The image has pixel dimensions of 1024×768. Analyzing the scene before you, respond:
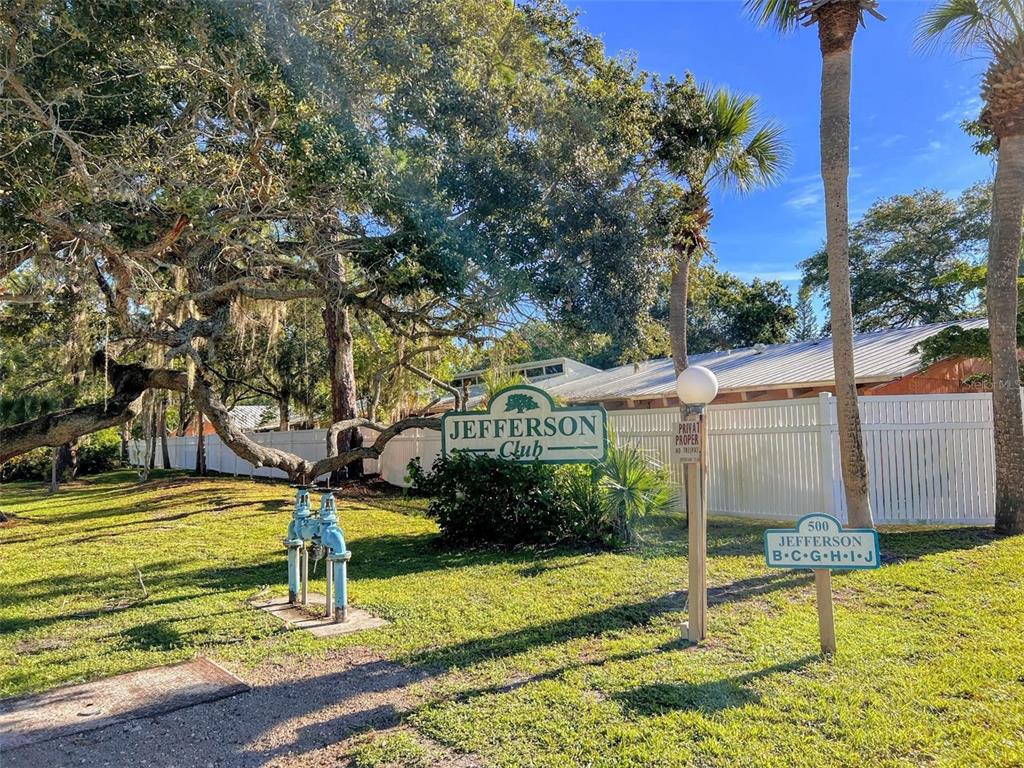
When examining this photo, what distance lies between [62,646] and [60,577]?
9.82 ft

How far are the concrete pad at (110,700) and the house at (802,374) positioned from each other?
10156 mm

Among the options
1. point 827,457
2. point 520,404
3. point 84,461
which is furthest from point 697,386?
point 84,461

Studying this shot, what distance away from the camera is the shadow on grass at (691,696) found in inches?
152

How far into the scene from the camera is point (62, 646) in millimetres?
5352

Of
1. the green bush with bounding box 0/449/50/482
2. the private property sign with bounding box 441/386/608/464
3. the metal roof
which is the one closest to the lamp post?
the private property sign with bounding box 441/386/608/464

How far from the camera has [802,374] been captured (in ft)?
46.1

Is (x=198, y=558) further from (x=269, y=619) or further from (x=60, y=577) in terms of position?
(x=269, y=619)

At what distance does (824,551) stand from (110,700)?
451cm

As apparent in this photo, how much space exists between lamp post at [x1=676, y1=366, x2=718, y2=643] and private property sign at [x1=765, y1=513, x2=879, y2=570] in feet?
1.85

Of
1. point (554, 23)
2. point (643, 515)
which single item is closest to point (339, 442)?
point (643, 515)

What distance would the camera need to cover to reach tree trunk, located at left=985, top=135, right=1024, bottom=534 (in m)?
8.40

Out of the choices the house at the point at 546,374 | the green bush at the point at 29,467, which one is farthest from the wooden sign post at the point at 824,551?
the green bush at the point at 29,467

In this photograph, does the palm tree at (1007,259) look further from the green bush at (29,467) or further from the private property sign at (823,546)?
the green bush at (29,467)

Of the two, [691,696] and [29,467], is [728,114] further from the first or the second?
[29,467]
